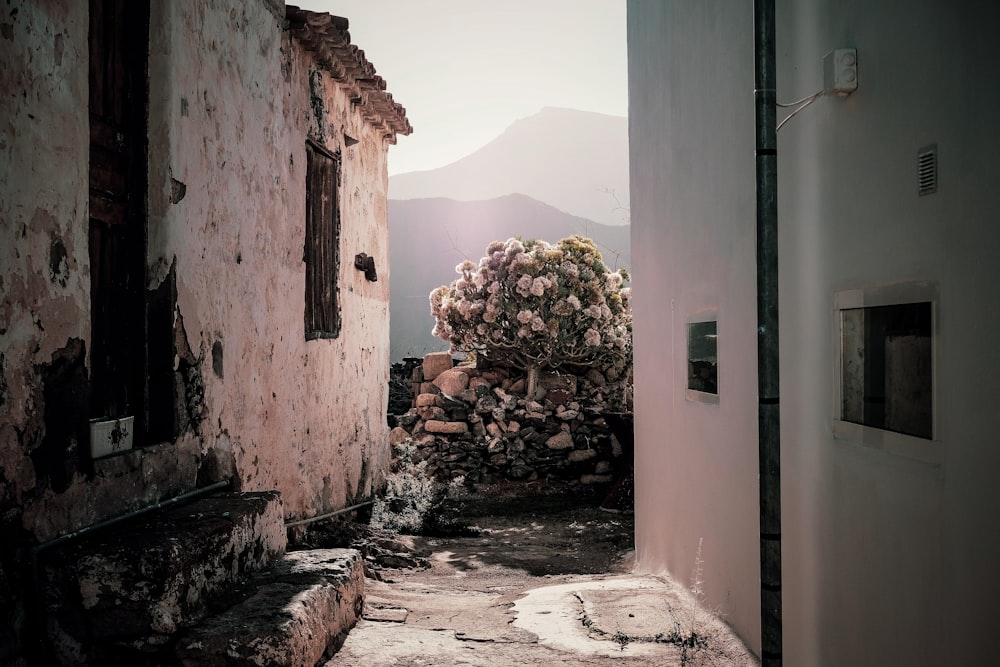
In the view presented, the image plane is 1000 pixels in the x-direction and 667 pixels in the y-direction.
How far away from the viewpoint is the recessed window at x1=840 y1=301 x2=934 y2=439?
8.52 ft

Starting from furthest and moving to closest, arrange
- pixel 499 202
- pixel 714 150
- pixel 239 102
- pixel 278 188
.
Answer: pixel 499 202 → pixel 278 188 → pixel 239 102 → pixel 714 150

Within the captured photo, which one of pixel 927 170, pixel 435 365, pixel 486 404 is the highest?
pixel 927 170

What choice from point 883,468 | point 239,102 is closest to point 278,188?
point 239,102

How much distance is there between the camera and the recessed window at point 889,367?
2.60 meters

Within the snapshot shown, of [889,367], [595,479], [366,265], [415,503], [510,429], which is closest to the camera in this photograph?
[889,367]

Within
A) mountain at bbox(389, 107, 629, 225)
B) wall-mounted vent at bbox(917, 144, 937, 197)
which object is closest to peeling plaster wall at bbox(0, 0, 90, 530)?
wall-mounted vent at bbox(917, 144, 937, 197)

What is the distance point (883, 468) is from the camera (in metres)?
2.84

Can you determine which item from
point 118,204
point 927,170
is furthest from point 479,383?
point 927,170

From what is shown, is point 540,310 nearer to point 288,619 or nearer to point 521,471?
point 521,471

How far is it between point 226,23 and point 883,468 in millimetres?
4286

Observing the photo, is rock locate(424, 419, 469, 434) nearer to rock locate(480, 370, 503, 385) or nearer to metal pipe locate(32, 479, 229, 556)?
rock locate(480, 370, 503, 385)

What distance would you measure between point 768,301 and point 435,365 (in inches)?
435

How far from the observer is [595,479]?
40.3ft

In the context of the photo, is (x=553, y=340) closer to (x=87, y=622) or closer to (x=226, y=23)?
(x=226, y=23)
